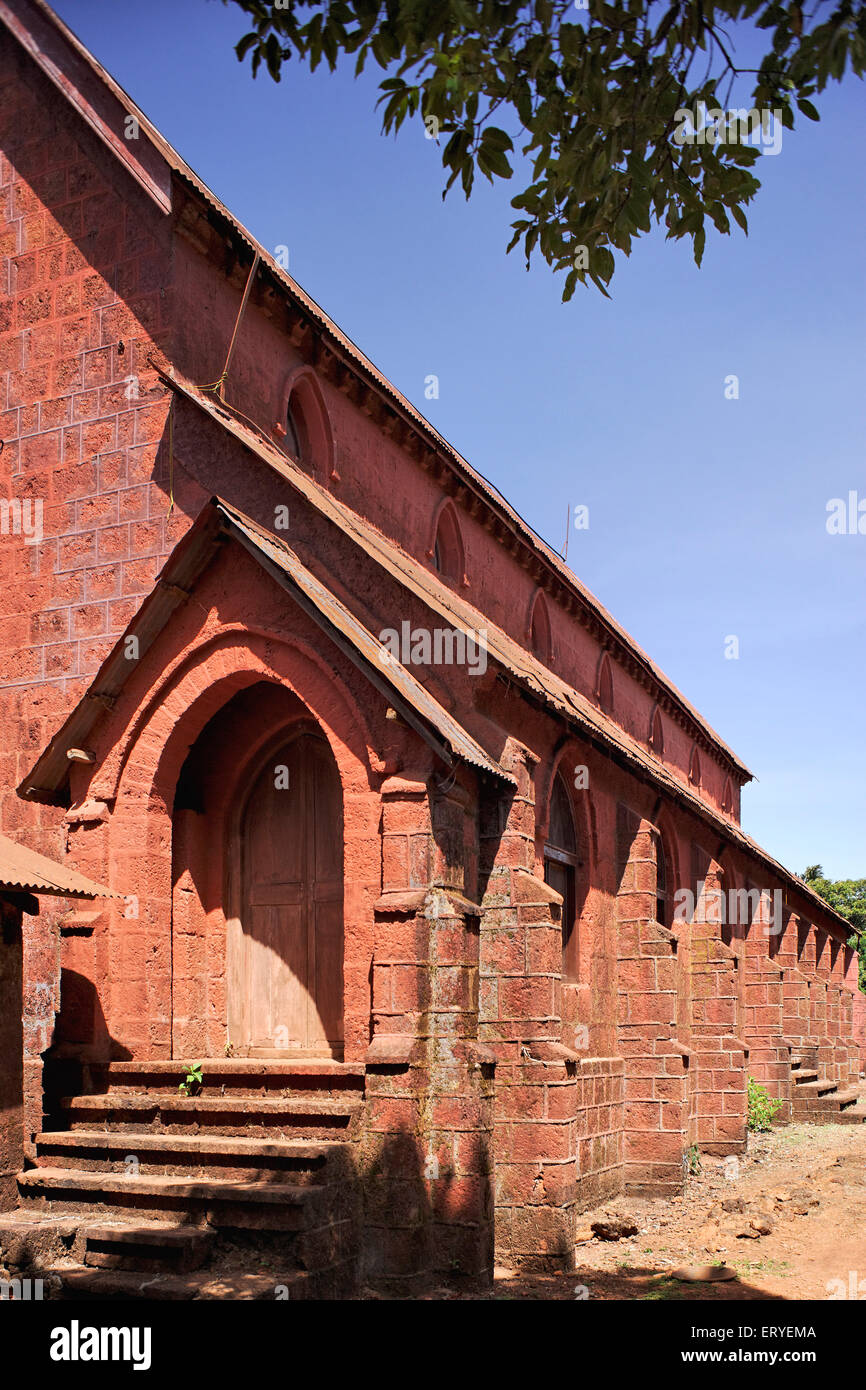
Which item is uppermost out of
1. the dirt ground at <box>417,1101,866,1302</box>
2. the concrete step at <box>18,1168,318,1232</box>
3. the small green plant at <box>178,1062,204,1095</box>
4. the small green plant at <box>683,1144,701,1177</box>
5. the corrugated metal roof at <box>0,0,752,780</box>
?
the corrugated metal roof at <box>0,0,752,780</box>

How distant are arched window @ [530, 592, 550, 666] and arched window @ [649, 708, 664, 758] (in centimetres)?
736

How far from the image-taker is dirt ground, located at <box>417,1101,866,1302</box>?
33.6 ft

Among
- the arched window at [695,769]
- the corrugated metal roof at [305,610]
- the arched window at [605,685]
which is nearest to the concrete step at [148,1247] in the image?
the corrugated metal roof at [305,610]

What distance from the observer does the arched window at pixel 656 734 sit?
28672mm

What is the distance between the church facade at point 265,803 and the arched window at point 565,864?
53 millimetres

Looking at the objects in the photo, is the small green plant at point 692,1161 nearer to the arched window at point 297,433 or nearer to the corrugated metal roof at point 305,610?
the corrugated metal roof at point 305,610

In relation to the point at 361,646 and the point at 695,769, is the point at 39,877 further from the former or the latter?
the point at 695,769

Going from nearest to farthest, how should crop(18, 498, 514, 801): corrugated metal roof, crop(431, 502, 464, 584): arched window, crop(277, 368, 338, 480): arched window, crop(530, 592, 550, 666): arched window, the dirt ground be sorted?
crop(18, 498, 514, 801): corrugated metal roof < the dirt ground < crop(277, 368, 338, 480): arched window < crop(431, 502, 464, 584): arched window < crop(530, 592, 550, 666): arched window

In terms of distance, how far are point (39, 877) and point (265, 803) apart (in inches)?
117

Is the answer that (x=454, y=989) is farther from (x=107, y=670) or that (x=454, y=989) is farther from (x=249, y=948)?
(x=107, y=670)

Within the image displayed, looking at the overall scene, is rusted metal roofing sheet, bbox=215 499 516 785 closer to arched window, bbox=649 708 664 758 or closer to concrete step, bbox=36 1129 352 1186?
concrete step, bbox=36 1129 352 1186

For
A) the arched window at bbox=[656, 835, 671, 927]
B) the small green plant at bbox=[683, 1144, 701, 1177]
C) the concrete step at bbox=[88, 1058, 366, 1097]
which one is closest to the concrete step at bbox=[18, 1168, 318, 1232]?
the concrete step at bbox=[88, 1058, 366, 1097]
